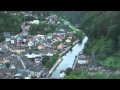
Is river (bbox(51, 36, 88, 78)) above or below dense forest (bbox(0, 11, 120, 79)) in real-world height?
below

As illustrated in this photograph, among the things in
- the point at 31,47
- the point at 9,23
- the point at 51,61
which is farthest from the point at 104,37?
the point at 31,47

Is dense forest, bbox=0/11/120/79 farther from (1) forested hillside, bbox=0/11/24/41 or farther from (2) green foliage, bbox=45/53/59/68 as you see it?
(2) green foliage, bbox=45/53/59/68

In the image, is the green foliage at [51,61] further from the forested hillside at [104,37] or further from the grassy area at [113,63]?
the grassy area at [113,63]

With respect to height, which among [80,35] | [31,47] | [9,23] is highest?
[9,23]

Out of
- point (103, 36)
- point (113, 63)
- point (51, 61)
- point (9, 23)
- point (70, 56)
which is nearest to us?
point (113, 63)

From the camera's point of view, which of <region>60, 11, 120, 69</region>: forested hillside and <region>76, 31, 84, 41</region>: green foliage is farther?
<region>76, 31, 84, 41</region>: green foliage

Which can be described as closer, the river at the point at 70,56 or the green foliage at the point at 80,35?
the river at the point at 70,56

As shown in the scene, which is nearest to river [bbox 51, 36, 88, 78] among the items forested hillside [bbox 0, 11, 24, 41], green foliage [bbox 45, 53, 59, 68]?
green foliage [bbox 45, 53, 59, 68]

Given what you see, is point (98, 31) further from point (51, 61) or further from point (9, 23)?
point (9, 23)

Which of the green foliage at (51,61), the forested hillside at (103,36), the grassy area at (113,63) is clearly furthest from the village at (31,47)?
the grassy area at (113,63)

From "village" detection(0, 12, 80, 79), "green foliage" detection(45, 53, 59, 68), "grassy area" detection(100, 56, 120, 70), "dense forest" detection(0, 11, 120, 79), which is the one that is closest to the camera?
"grassy area" detection(100, 56, 120, 70)

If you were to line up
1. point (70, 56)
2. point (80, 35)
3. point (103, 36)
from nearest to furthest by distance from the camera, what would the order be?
point (103, 36), point (70, 56), point (80, 35)
